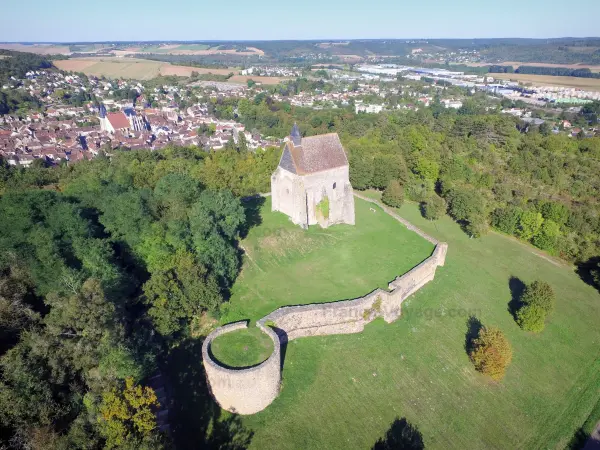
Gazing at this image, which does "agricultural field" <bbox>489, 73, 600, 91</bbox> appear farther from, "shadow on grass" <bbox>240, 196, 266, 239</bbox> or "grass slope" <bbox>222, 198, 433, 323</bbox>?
"shadow on grass" <bbox>240, 196, 266, 239</bbox>

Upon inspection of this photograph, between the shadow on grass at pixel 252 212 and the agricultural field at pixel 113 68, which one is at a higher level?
the agricultural field at pixel 113 68

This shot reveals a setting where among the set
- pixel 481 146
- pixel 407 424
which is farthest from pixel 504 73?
pixel 407 424

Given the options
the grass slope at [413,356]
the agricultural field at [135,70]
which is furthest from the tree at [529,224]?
the agricultural field at [135,70]

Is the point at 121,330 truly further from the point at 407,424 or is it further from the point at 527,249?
the point at 527,249

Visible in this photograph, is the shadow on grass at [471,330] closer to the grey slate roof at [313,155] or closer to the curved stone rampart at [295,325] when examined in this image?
the curved stone rampart at [295,325]

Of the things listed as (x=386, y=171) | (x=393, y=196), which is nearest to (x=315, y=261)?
(x=393, y=196)

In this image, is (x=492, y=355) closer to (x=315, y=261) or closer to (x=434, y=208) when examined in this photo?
(x=315, y=261)
